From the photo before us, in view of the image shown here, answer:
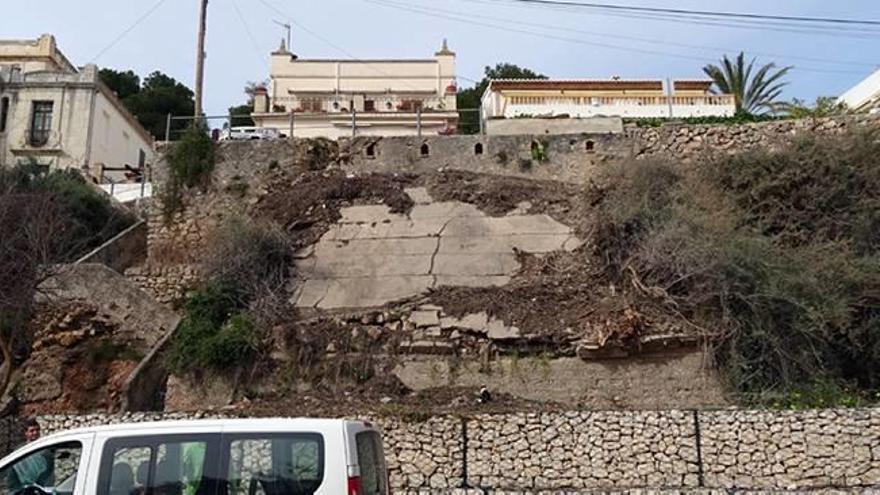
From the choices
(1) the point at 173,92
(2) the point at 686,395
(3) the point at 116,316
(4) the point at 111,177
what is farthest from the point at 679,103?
(1) the point at 173,92

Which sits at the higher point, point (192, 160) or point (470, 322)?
point (192, 160)

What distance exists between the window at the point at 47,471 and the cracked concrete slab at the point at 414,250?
10451 mm

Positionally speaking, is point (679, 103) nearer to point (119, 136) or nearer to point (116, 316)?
point (116, 316)

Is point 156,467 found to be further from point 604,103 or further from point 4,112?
point 4,112

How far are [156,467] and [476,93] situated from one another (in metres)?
40.4

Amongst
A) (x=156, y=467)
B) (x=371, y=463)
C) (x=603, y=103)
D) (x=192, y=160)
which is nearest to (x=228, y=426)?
(x=156, y=467)

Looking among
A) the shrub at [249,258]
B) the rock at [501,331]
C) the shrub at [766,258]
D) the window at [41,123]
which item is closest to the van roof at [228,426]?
the rock at [501,331]

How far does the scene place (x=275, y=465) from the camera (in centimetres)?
600

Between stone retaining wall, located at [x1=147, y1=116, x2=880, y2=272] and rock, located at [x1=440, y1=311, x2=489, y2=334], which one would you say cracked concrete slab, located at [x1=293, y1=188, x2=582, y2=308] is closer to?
rock, located at [x1=440, y1=311, x2=489, y2=334]

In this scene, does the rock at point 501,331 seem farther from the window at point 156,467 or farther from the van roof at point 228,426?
the window at point 156,467

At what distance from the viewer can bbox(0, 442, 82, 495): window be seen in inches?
238

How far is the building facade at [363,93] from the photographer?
32.5 meters

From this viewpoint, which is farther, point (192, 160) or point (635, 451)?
point (192, 160)

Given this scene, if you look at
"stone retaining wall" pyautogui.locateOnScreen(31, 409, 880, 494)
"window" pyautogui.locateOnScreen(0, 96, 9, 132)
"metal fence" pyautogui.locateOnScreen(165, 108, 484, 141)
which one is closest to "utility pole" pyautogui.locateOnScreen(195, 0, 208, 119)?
"metal fence" pyautogui.locateOnScreen(165, 108, 484, 141)
